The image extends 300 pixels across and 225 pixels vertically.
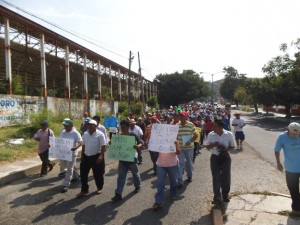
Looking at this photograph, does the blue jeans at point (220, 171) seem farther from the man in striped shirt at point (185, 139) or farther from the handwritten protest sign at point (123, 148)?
the handwritten protest sign at point (123, 148)

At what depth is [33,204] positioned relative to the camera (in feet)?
22.3

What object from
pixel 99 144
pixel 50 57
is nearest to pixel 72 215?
pixel 99 144

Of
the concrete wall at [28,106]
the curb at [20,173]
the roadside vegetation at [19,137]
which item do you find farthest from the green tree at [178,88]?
the curb at [20,173]

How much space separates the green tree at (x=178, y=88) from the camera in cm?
7406

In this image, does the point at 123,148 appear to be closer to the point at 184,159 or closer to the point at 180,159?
the point at 180,159

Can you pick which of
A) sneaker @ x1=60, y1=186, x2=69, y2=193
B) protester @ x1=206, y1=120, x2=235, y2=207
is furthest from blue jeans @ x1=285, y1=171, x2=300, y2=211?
sneaker @ x1=60, y1=186, x2=69, y2=193

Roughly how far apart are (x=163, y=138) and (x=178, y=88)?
223 ft

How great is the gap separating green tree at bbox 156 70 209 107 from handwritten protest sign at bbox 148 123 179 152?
67476mm

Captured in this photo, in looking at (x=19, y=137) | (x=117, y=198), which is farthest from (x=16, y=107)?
(x=117, y=198)

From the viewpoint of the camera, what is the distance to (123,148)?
7141mm

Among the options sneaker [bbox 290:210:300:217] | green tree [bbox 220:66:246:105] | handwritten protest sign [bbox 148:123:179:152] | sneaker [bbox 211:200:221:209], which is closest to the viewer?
sneaker [bbox 290:210:300:217]

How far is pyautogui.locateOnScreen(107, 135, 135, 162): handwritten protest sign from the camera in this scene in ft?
23.1

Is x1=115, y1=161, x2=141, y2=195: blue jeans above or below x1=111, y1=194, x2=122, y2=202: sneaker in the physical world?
above

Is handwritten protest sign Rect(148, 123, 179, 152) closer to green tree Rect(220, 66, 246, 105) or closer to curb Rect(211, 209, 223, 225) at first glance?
curb Rect(211, 209, 223, 225)
